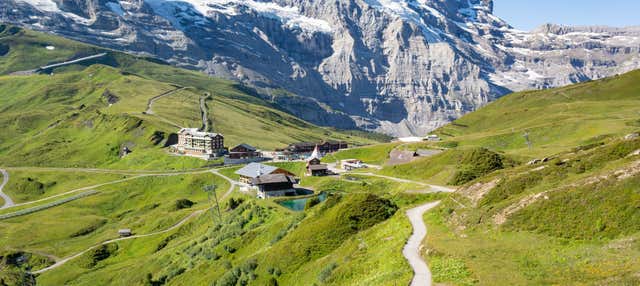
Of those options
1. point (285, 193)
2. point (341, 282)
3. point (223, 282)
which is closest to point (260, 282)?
point (223, 282)

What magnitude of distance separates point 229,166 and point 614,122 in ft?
391

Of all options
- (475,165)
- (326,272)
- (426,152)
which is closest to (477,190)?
(326,272)

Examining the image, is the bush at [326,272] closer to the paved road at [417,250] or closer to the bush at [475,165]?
the paved road at [417,250]

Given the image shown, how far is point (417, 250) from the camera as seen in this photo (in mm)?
39531

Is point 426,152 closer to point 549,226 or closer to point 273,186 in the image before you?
point 273,186

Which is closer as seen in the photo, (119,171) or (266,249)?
(266,249)

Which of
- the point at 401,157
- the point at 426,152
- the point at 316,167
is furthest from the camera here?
the point at 401,157

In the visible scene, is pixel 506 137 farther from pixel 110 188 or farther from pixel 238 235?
pixel 110 188

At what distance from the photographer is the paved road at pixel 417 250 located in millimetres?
32147

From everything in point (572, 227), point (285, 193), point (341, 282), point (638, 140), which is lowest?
point (285, 193)

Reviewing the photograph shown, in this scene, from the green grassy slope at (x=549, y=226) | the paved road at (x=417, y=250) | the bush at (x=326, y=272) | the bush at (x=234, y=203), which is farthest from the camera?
the bush at (x=234, y=203)

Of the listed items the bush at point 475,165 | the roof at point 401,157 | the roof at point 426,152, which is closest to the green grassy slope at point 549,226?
the bush at point 475,165

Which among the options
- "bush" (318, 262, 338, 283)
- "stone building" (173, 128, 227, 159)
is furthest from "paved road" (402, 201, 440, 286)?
"stone building" (173, 128, 227, 159)

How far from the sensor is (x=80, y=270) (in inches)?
3885
